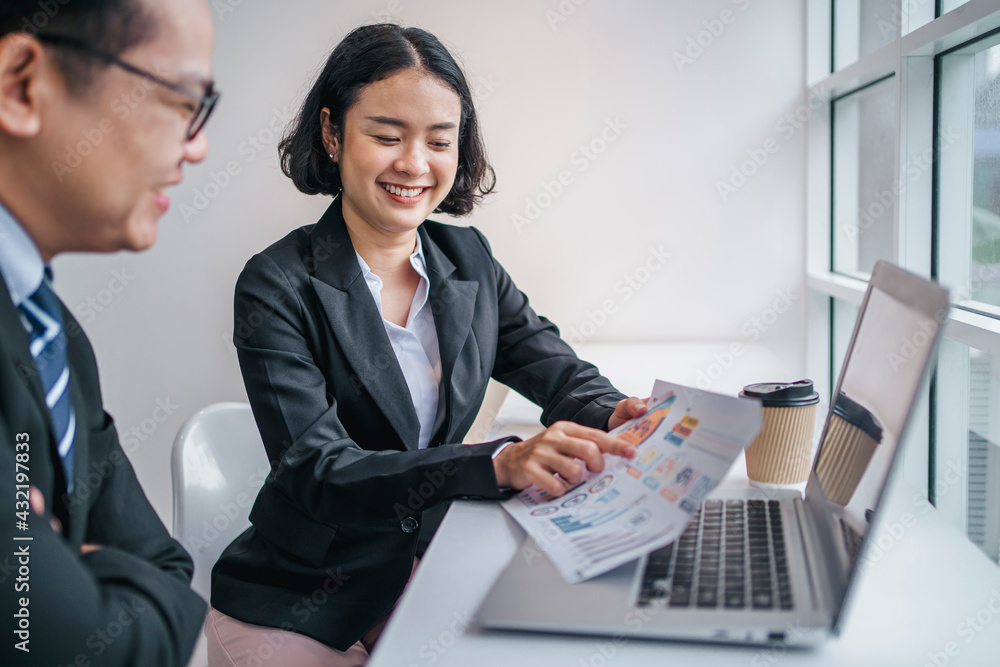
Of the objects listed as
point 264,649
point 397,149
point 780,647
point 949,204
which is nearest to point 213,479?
point 264,649

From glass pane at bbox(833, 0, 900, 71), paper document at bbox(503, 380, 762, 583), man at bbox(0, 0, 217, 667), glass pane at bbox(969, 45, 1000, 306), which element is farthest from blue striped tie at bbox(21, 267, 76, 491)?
glass pane at bbox(833, 0, 900, 71)

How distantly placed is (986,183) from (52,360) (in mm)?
1486

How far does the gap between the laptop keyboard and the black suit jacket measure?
428 millimetres

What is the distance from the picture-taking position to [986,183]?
1.36 m

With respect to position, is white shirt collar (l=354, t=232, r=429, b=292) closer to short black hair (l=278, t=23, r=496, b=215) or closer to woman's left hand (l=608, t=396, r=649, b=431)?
short black hair (l=278, t=23, r=496, b=215)

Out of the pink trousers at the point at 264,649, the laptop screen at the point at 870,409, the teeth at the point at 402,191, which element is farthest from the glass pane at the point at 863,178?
the pink trousers at the point at 264,649

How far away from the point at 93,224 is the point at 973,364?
1.47 meters

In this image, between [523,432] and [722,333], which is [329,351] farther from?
[722,333]

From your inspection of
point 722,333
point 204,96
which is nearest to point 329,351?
point 204,96

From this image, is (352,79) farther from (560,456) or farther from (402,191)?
(560,456)

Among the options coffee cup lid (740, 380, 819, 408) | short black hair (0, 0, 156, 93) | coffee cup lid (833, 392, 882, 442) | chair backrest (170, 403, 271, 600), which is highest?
short black hair (0, 0, 156, 93)

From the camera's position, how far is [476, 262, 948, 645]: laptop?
64cm

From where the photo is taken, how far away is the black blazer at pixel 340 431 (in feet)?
3.26

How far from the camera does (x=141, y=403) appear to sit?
97.0 inches
